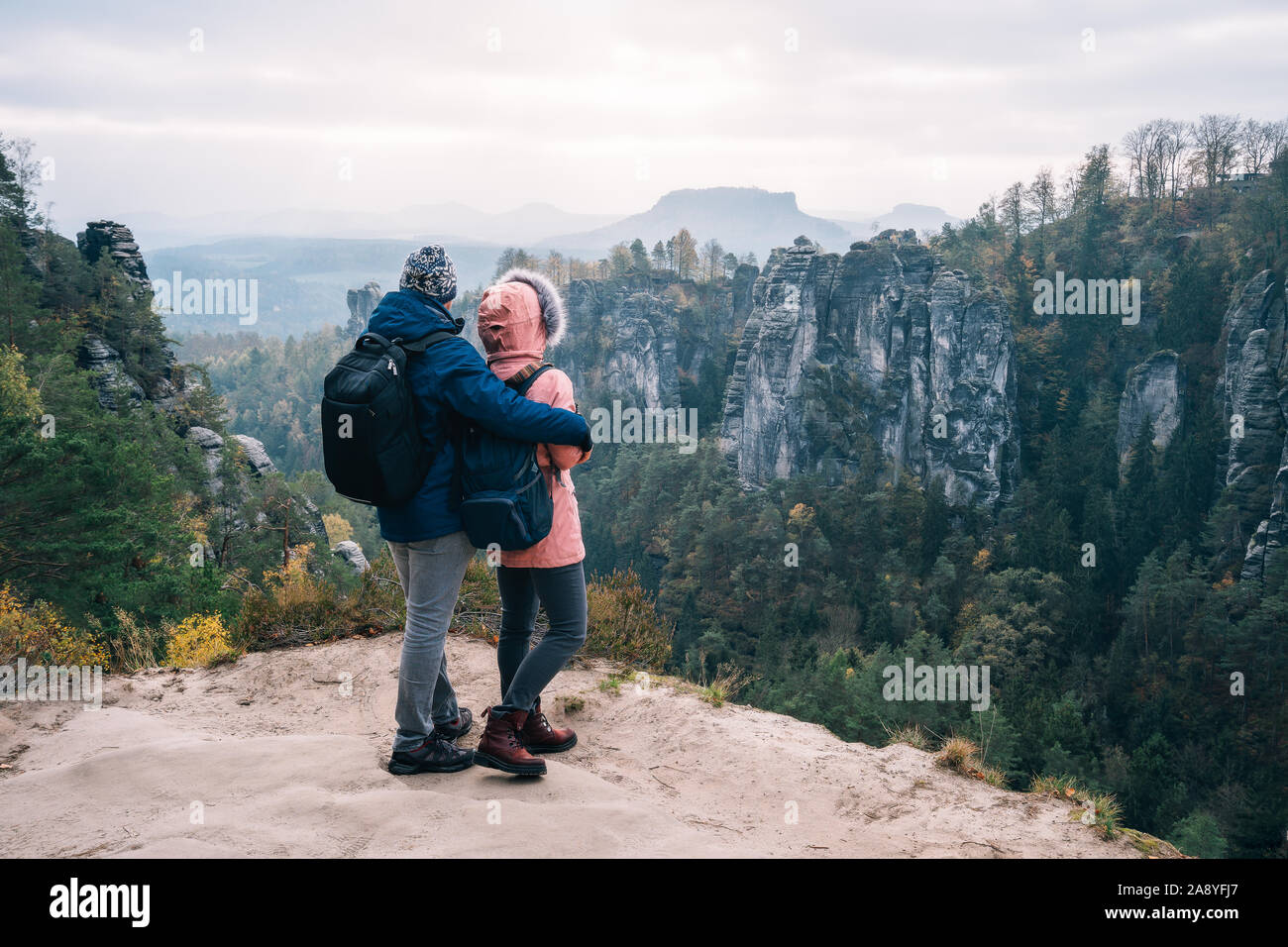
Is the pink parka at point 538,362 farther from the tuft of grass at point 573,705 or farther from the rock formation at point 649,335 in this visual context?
the rock formation at point 649,335

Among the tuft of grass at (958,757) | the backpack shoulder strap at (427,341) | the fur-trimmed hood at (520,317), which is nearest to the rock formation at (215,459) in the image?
the fur-trimmed hood at (520,317)

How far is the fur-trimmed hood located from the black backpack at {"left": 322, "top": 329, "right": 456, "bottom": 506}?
446 millimetres

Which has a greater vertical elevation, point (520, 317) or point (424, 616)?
point (520, 317)

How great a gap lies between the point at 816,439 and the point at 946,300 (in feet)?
41.6

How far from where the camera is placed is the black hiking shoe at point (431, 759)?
3455 mm

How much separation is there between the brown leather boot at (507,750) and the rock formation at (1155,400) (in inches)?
2196

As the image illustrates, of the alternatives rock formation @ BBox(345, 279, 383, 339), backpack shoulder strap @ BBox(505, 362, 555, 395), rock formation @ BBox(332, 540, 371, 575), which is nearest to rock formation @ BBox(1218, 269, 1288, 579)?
rock formation @ BBox(332, 540, 371, 575)

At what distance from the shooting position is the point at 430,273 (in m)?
3.35

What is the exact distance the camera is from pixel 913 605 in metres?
41.6

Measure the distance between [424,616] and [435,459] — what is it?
65 cm

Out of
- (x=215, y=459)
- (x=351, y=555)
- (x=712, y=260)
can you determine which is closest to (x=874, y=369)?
(x=712, y=260)

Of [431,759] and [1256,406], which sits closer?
[431,759]

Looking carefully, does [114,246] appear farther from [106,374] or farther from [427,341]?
[427,341]
